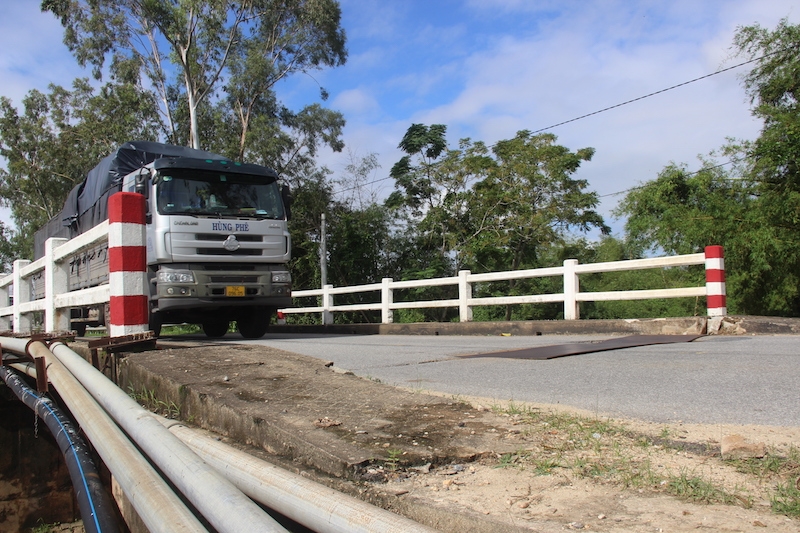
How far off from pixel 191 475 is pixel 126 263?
10.8 ft

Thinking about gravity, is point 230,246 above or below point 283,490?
above

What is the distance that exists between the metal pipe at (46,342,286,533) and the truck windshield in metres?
6.98

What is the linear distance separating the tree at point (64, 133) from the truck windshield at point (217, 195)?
77.6 feet

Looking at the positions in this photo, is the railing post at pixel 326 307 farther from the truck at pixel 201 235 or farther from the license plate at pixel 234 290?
the license plate at pixel 234 290

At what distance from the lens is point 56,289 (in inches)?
280

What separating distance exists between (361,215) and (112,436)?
2657 cm

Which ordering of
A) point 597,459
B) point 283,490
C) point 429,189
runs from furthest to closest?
point 429,189 < point 597,459 < point 283,490

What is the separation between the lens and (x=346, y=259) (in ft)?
91.6

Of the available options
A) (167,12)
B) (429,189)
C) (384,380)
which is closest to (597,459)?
(384,380)

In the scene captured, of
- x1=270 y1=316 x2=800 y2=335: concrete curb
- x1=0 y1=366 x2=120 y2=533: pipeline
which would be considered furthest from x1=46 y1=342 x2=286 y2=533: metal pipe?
x1=270 y1=316 x2=800 y2=335: concrete curb

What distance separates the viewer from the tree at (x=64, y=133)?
31.7 meters

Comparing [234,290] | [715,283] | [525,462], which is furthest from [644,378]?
[234,290]

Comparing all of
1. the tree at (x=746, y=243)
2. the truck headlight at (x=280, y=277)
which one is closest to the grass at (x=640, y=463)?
the truck headlight at (x=280, y=277)

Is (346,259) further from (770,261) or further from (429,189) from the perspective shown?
(770,261)
